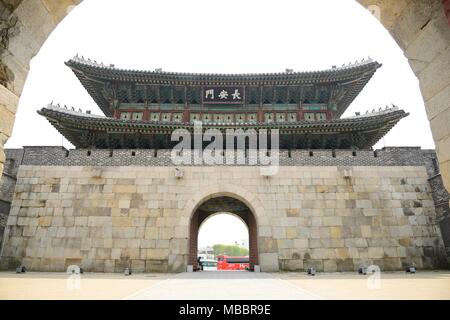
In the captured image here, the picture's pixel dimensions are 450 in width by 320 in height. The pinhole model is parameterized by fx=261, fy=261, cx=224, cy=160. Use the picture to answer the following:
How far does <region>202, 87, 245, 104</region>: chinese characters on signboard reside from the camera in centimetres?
1337

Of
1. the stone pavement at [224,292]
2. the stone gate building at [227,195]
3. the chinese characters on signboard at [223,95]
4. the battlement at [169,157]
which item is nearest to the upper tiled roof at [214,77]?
the stone gate building at [227,195]

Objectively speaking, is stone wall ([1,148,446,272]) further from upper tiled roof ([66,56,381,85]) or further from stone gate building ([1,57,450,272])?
upper tiled roof ([66,56,381,85])

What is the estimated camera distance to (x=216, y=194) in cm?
1048

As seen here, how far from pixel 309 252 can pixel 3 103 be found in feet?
31.6

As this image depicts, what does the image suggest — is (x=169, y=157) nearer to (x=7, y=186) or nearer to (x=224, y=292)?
(x=7, y=186)

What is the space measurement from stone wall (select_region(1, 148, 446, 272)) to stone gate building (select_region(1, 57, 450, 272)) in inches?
1.5

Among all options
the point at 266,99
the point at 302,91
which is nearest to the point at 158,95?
the point at 266,99

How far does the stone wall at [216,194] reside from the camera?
9.45 m

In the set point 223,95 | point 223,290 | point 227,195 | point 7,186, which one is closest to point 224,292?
point 223,290

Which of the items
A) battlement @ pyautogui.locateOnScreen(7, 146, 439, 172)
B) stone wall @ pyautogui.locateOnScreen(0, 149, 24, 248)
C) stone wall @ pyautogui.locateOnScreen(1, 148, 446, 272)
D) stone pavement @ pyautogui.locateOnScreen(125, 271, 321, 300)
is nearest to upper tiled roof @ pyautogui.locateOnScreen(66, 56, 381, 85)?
battlement @ pyautogui.locateOnScreen(7, 146, 439, 172)

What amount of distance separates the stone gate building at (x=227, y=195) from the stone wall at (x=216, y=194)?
0.04m

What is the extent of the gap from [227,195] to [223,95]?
548 centimetres

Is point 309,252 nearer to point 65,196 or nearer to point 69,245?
point 69,245

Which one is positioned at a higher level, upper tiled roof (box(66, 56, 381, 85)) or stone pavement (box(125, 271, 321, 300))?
upper tiled roof (box(66, 56, 381, 85))
